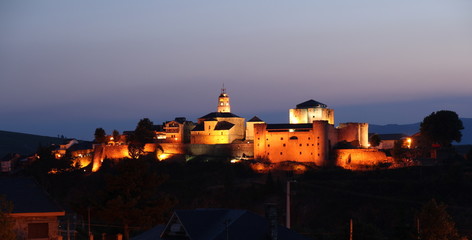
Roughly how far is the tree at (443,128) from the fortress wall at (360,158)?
631 centimetres

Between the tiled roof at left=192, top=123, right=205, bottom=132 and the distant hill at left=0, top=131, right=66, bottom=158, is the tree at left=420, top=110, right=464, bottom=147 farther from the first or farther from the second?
the distant hill at left=0, top=131, right=66, bottom=158

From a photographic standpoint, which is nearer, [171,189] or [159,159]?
[171,189]

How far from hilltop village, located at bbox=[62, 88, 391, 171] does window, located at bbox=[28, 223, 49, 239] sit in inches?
1922

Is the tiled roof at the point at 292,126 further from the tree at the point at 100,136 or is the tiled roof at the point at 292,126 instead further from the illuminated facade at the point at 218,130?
the tree at the point at 100,136

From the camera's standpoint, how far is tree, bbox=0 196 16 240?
24.7 m

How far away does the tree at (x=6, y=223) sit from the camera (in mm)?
24719

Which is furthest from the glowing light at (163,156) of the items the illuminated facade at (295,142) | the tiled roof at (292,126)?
the tiled roof at (292,126)

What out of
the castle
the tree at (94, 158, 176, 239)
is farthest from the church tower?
the tree at (94, 158, 176, 239)

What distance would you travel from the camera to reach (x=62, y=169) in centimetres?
8262

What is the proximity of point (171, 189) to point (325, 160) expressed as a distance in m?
15.6

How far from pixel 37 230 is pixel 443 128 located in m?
57.7

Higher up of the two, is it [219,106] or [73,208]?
[219,106]

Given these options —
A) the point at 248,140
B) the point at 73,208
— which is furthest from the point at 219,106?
the point at 73,208

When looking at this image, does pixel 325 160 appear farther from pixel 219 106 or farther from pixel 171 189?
pixel 219 106
